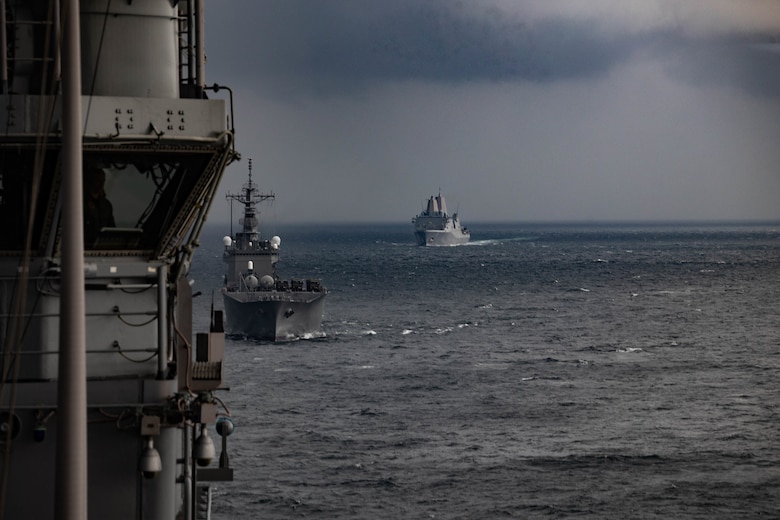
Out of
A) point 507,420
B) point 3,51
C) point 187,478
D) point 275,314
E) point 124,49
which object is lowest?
point 507,420

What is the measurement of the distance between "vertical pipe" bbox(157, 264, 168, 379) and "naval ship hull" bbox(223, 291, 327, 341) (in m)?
112

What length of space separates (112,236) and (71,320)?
20.0 ft

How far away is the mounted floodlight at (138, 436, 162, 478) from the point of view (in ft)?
47.2

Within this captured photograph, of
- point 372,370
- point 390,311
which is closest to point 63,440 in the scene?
point 372,370

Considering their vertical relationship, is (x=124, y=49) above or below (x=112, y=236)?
above

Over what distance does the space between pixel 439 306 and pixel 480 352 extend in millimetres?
51149

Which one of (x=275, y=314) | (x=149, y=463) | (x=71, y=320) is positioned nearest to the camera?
(x=71, y=320)

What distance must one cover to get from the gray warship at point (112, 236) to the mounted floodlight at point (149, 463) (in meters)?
0.02

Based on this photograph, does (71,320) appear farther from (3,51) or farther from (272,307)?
(272,307)

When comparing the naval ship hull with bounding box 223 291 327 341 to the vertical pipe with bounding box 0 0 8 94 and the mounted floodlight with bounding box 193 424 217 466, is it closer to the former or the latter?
the mounted floodlight with bounding box 193 424 217 466

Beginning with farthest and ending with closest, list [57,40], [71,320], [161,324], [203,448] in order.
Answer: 1. [203,448]
2. [161,324]
3. [57,40]
4. [71,320]

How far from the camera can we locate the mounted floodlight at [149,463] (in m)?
14.4

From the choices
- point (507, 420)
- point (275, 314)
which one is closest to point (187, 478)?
point (507, 420)

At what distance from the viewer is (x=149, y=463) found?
14375 millimetres
